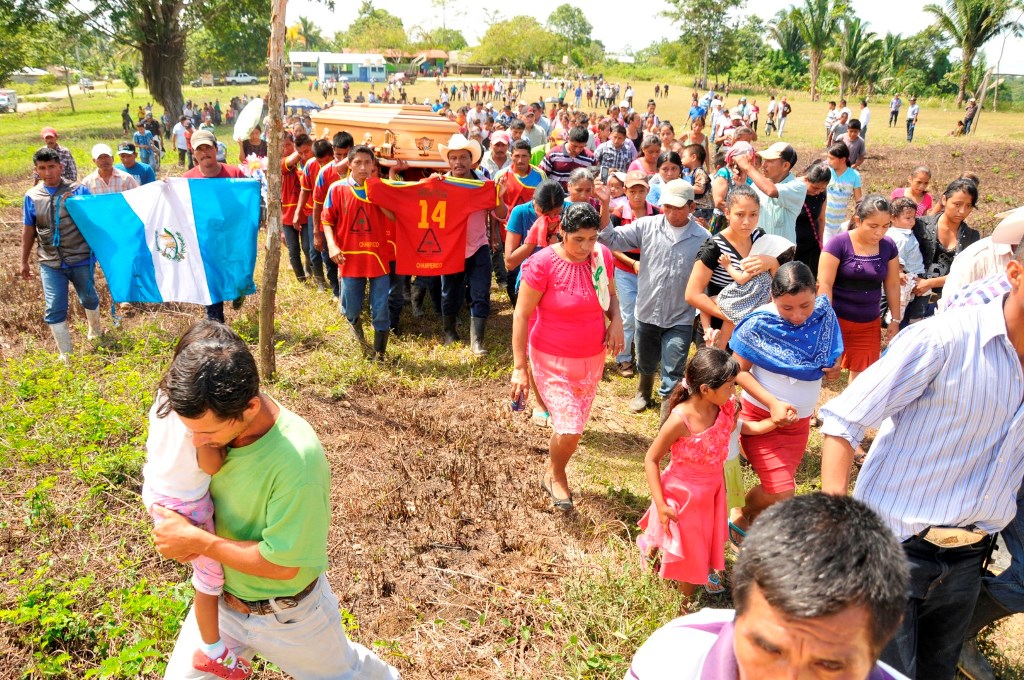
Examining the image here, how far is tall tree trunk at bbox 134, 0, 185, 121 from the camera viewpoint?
30.2 meters

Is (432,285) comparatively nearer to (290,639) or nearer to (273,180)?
(273,180)

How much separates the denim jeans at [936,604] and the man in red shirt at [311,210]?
6.57m

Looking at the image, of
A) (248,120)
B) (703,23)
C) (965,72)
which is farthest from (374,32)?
(248,120)

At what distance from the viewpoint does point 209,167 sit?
6.69 meters

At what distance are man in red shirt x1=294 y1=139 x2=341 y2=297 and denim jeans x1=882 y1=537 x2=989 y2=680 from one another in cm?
657

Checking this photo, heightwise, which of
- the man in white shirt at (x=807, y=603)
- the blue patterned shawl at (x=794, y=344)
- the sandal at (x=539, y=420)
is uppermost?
the man in white shirt at (x=807, y=603)

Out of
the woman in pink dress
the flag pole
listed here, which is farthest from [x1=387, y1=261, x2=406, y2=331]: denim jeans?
the woman in pink dress

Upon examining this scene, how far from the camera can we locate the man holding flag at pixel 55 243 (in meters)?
6.00

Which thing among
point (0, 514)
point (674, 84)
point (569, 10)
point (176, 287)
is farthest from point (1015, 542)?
point (569, 10)

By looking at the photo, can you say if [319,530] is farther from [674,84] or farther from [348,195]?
[674,84]

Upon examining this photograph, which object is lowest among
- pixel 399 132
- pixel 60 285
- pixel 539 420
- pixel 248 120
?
pixel 539 420

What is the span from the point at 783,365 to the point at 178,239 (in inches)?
212

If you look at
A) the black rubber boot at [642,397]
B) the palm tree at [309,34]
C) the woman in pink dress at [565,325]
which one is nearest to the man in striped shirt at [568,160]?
the black rubber boot at [642,397]

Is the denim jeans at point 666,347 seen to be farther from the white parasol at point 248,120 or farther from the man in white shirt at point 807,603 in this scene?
the white parasol at point 248,120
